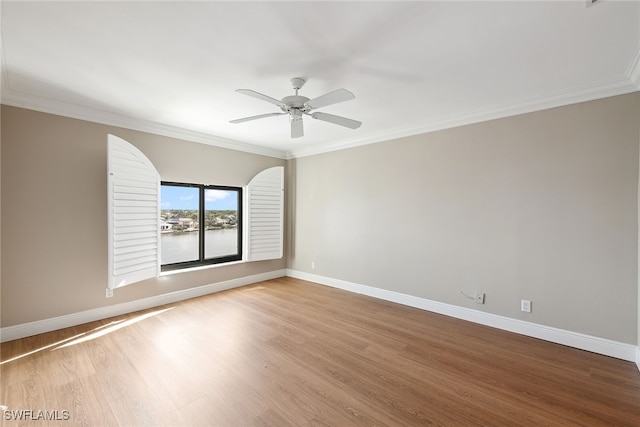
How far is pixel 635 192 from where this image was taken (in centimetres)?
243

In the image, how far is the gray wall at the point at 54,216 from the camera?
271 cm

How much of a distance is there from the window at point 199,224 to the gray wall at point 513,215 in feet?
6.49

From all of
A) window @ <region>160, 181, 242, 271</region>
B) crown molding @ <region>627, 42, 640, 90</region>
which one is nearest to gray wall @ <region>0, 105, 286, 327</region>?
window @ <region>160, 181, 242, 271</region>

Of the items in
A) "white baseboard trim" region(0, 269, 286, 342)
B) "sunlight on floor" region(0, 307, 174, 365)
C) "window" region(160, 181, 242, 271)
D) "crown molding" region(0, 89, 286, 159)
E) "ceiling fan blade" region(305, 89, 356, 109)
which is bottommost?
"sunlight on floor" region(0, 307, 174, 365)

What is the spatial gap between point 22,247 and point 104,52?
2.25m

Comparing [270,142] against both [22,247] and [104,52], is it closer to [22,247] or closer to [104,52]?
[104,52]

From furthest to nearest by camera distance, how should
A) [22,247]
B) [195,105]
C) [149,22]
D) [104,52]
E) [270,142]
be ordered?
[270,142] → [195,105] → [22,247] → [104,52] → [149,22]

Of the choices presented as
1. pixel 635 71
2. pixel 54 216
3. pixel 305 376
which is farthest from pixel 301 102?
pixel 54 216

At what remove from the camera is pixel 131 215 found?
10.5ft

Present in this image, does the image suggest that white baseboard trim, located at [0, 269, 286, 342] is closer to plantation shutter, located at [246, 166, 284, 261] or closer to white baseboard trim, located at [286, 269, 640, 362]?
plantation shutter, located at [246, 166, 284, 261]

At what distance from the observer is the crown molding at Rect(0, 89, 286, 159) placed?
272cm

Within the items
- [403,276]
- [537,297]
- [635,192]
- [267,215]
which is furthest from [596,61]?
[267,215]

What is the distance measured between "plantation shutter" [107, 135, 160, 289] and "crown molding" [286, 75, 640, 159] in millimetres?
2973

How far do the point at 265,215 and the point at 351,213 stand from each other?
157cm
